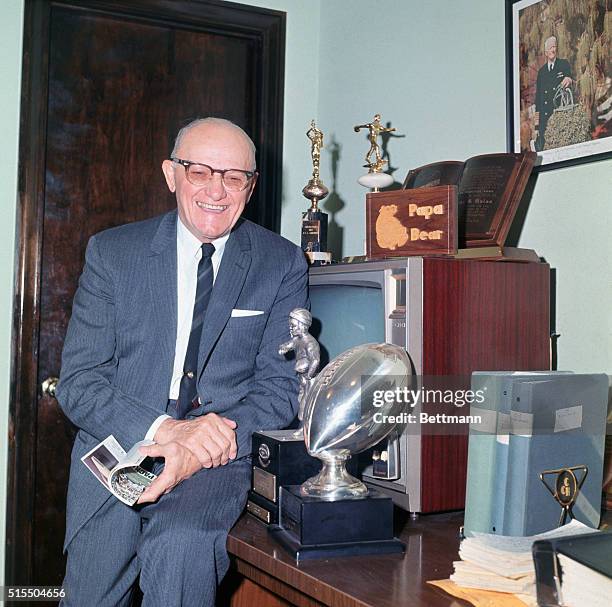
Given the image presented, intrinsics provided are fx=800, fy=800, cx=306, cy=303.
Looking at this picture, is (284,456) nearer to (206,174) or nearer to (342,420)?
(342,420)

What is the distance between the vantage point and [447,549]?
1374mm

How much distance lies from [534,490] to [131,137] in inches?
75.6

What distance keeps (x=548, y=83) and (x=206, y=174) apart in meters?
0.83

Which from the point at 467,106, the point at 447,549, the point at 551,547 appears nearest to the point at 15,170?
the point at 467,106

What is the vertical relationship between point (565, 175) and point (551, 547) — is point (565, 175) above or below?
above

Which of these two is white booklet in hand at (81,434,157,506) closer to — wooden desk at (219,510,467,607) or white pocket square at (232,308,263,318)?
wooden desk at (219,510,467,607)

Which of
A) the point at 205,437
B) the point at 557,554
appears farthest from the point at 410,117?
the point at 557,554

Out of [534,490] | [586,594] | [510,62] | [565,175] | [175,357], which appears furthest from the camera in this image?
[510,62]

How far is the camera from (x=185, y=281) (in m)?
1.79

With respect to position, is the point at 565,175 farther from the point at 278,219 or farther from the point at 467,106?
the point at 278,219

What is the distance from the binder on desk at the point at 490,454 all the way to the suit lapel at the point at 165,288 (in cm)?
65

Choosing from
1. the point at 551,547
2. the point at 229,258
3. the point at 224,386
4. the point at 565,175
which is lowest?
the point at 551,547

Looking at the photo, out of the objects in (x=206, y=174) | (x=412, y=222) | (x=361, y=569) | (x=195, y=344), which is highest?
(x=206, y=174)

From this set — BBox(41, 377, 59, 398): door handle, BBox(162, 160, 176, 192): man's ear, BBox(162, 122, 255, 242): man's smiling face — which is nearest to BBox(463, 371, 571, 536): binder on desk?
BBox(162, 122, 255, 242): man's smiling face
